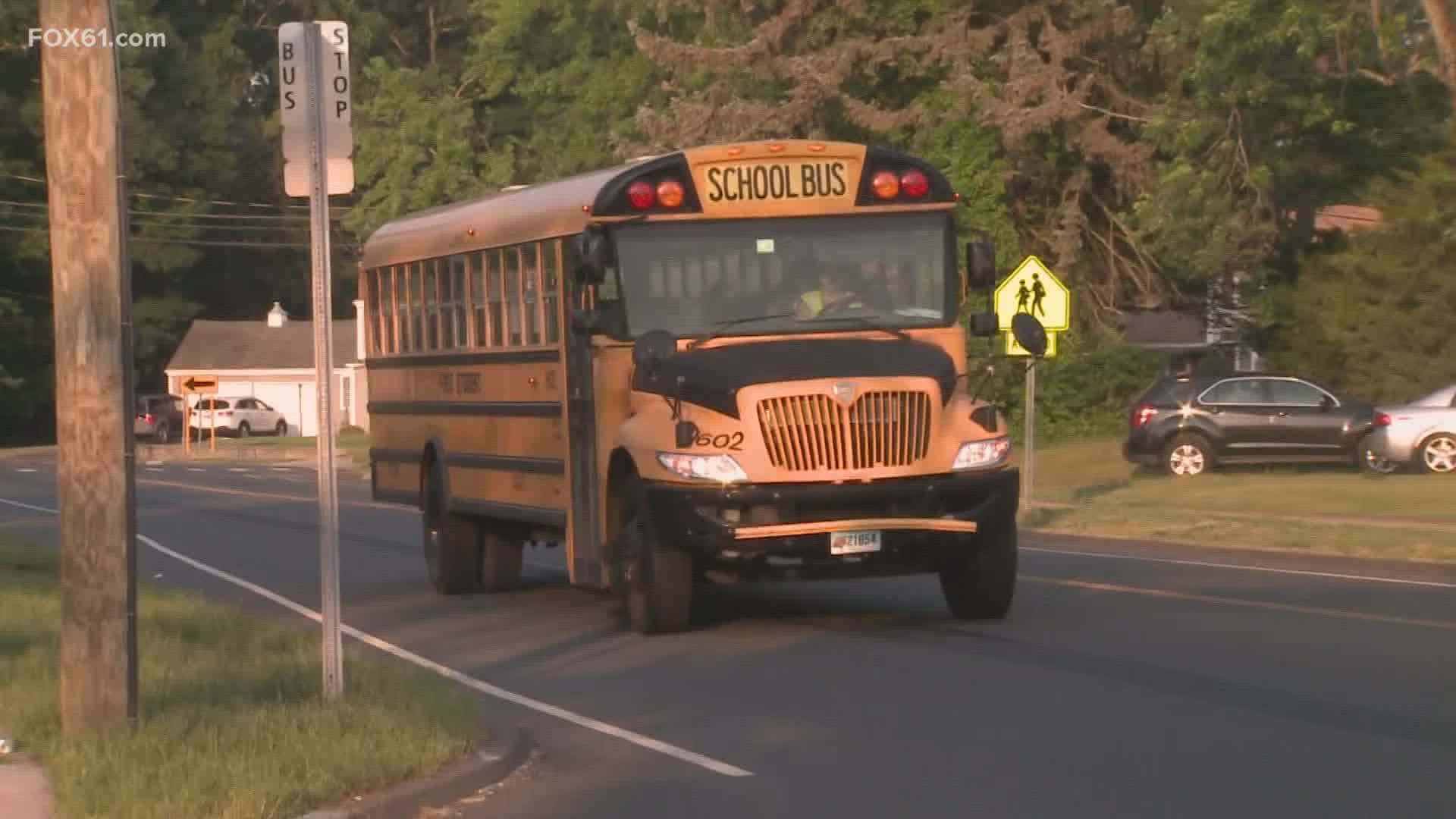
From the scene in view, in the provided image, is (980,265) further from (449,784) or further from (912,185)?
(449,784)

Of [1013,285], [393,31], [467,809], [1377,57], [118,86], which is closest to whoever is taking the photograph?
[467,809]

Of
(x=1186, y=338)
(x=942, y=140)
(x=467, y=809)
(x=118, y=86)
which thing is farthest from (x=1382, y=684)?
(x=1186, y=338)

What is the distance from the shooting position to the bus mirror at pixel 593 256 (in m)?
15.9

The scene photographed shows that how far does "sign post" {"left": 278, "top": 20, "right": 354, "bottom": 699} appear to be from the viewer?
1145cm

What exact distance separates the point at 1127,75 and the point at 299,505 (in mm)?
19182

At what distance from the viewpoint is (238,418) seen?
301ft

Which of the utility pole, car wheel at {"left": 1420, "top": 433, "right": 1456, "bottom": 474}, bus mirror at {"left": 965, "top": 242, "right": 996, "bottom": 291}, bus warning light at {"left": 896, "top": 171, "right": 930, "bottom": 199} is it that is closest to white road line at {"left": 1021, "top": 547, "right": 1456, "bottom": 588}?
bus mirror at {"left": 965, "top": 242, "right": 996, "bottom": 291}

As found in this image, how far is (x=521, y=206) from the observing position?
18.3 meters

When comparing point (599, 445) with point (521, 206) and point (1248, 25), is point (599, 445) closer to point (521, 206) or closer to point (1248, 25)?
point (521, 206)

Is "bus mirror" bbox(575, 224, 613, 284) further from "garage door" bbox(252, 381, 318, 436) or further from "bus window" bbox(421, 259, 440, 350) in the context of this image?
"garage door" bbox(252, 381, 318, 436)

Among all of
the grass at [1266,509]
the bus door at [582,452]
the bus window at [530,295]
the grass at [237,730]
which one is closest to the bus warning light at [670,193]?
the bus door at [582,452]

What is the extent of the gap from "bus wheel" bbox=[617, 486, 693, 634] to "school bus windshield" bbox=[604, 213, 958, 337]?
1.39 m

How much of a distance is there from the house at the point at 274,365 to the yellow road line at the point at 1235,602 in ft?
249

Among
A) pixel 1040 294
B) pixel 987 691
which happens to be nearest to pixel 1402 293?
pixel 1040 294
